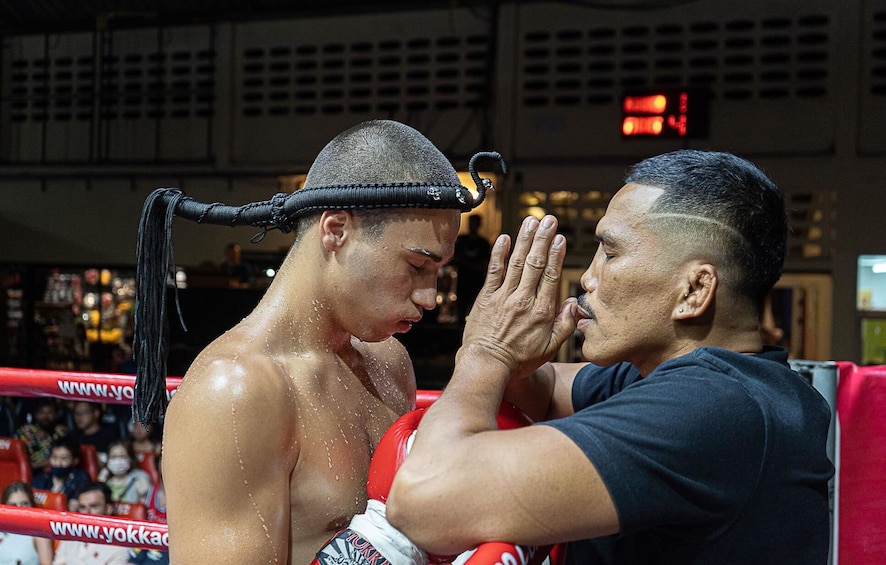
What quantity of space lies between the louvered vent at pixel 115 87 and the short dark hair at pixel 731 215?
280 inches

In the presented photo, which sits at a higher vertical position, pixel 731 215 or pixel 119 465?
pixel 731 215

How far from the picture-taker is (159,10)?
6.87 metres

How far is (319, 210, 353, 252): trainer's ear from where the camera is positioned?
1.32 metres

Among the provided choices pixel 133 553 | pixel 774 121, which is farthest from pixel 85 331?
pixel 774 121

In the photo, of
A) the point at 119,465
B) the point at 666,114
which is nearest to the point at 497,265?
the point at 119,465

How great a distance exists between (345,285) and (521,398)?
15.6 inches

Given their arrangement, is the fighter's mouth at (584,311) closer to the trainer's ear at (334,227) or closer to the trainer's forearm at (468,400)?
the trainer's forearm at (468,400)

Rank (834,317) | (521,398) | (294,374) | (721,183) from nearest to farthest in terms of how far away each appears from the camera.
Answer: (721,183), (294,374), (521,398), (834,317)

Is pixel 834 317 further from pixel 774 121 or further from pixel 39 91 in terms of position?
pixel 39 91

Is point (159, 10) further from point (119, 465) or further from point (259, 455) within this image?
point (259, 455)

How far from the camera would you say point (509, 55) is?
682 cm

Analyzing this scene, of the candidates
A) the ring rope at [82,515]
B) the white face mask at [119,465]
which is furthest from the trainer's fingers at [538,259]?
the white face mask at [119,465]

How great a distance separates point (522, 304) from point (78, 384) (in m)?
1.04

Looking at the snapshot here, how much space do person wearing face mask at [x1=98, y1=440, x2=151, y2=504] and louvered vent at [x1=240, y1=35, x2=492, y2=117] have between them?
12.2 ft
